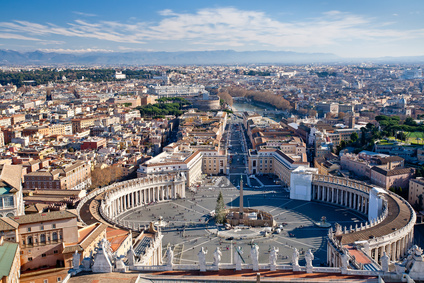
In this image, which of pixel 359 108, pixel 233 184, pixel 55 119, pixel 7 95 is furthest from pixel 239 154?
pixel 7 95

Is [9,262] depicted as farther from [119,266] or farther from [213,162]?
[213,162]

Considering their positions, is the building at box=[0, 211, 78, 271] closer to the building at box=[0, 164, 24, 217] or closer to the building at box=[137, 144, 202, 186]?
the building at box=[0, 164, 24, 217]

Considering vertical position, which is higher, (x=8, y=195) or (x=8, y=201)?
(x=8, y=195)

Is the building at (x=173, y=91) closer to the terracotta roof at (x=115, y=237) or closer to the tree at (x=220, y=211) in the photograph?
the tree at (x=220, y=211)

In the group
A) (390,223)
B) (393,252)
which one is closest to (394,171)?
(390,223)

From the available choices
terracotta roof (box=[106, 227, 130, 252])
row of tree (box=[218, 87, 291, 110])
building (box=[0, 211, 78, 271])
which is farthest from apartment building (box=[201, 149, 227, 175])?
row of tree (box=[218, 87, 291, 110])

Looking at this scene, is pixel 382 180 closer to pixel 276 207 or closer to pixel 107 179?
pixel 276 207

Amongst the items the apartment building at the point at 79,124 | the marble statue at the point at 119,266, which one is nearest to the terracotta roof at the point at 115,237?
the marble statue at the point at 119,266
